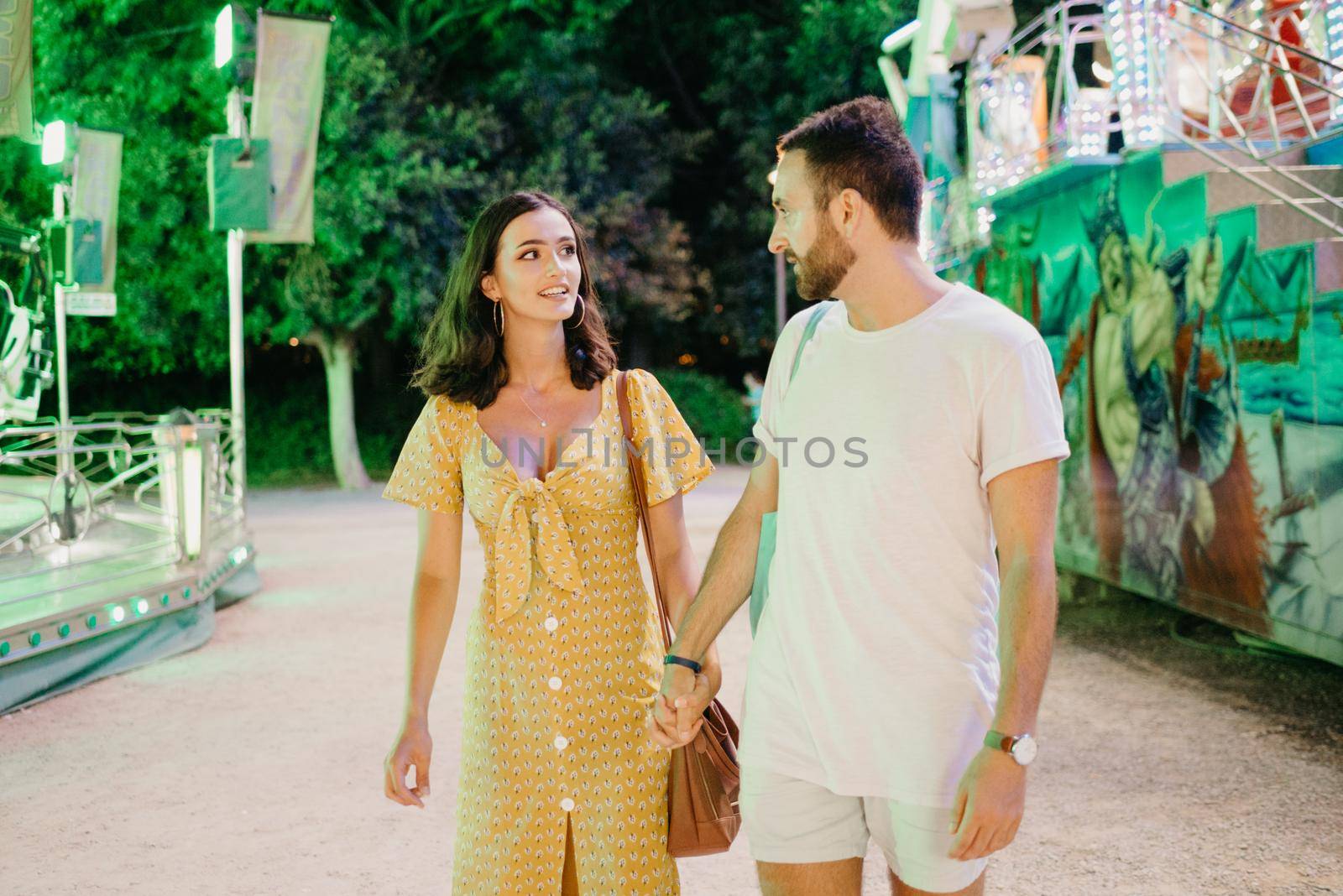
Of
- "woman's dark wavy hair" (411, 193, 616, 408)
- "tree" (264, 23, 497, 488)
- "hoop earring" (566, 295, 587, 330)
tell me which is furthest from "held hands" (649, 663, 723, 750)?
"tree" (264, 23, 497, 488)

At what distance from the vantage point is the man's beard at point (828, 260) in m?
2.22

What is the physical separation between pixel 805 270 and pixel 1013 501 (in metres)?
0.58

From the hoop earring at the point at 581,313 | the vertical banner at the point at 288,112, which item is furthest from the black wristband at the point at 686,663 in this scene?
the vertical banner at the point at 288,112

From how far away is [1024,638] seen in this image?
77.6 inches

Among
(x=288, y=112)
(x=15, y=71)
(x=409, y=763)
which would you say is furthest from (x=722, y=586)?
(x=288, y=112)

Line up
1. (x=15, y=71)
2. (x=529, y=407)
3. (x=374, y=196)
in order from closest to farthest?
(x=529, y=407), (x=15, y=71), (x=374, y=196)

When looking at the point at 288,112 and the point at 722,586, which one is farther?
the point at 288,112

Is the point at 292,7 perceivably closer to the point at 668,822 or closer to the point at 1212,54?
the point at 1212,54

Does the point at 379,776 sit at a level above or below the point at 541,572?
below

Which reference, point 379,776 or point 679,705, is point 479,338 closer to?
point 679,705

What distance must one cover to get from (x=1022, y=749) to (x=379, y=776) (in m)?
3.91

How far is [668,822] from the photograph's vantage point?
8.38 ft

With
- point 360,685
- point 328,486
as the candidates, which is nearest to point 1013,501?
point 360,685

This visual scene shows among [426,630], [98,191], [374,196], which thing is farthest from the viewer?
[374,196]
